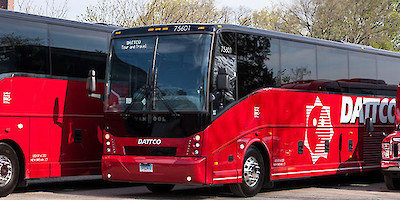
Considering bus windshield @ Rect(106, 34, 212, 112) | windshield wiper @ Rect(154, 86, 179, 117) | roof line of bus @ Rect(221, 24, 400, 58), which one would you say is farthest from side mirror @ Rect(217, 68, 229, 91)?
roof line of bus @ Rect(221, 24, 400, 58)

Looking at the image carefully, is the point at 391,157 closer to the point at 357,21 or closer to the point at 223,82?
the point at 223,82

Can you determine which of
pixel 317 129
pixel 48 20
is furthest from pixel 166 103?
pixel 317 129

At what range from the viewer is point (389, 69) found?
2164 cm

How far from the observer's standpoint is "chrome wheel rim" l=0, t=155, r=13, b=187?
1498 centimetres

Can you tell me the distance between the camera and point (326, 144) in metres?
18.2

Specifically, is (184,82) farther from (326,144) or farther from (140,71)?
(326,144)

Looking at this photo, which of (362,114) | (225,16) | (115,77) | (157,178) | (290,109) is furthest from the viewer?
(225,16)

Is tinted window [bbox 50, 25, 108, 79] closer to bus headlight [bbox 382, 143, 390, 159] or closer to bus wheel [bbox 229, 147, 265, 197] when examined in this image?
bus wheel [bbox 229, 147, 265, 197]

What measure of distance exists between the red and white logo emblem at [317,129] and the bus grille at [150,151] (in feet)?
14.3

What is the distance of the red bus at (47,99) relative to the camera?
15047 millimetres

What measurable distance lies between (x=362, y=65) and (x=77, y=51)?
26.8ft

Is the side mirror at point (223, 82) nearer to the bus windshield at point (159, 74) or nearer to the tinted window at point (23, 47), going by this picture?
the bus windshield at point (159, 74)

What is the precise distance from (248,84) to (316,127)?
3216 mm

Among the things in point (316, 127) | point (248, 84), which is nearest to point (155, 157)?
point (248, 84)
